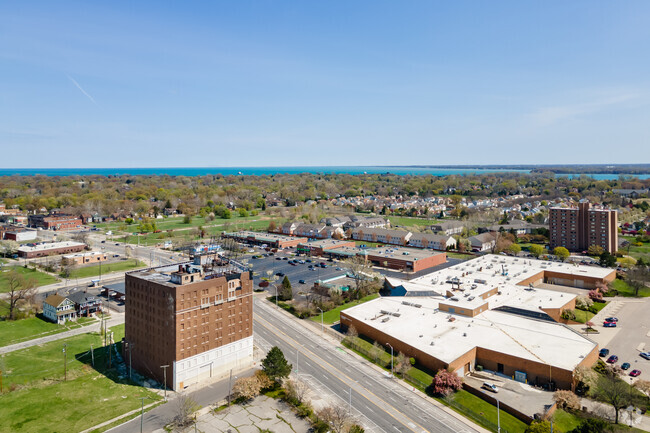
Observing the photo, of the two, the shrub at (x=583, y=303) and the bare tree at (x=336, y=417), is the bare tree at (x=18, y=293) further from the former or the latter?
the shrub at (x=583, y=303)

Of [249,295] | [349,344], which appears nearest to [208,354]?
[249,295]

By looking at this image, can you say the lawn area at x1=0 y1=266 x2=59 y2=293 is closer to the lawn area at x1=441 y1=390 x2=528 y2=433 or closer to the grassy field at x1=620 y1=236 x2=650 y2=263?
the lawn area at x1=441 y1=390 x2=528 y2=433

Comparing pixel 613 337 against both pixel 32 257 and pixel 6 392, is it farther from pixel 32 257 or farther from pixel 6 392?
pixel 32 257

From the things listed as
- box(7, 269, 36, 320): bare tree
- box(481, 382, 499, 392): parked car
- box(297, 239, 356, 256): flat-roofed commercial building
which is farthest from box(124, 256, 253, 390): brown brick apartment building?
box(297, 239, 356, 256): flat-roofed commercial building

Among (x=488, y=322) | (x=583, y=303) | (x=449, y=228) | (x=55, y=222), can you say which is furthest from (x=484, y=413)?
(x=55, y=222)

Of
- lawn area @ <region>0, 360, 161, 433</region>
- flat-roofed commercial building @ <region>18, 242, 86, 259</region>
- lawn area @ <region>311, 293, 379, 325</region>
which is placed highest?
flat-roofed commercial building @ <region>18, 242, 86, 259</region>

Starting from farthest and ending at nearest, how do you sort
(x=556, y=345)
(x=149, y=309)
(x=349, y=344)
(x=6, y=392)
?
1. (x=349, y=344)
2. (x=556, y=345)
3. (x=149, y=309)
4. (x=6, y=392)
